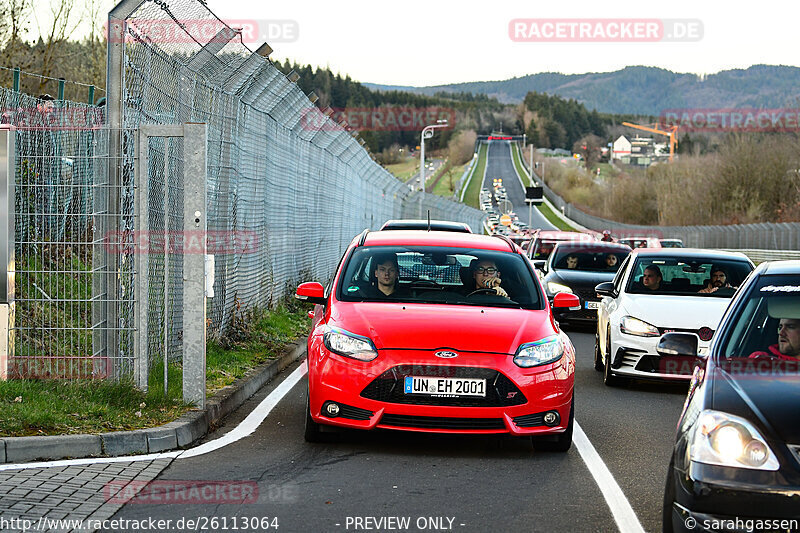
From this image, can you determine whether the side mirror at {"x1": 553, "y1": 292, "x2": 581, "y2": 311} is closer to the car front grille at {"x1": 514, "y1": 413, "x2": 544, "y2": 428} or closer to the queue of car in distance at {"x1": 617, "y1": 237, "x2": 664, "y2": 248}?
the car front grille at {"x1": 514, "y1": 413, "x2": 544, "y2": 428}

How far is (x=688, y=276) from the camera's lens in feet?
42.1

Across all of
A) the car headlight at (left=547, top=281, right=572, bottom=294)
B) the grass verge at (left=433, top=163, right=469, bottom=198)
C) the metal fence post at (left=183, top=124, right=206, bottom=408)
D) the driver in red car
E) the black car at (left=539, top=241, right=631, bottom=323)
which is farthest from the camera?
the grass verge at (left=433, top=163, right=469, bottom=198)

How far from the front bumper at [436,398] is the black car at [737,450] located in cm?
213

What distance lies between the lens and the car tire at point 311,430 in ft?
24.6

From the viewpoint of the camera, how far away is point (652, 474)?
687 cm

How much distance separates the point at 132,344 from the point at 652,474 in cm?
398

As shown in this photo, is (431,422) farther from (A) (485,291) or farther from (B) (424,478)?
(A) (485,291)

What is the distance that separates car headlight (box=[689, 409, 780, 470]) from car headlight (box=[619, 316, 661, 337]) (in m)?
6.77

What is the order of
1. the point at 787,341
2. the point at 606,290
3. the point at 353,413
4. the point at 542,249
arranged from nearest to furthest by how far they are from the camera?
the point at 787,341 → the point at 353,413 → the point at 606,290 → the point at 542,249

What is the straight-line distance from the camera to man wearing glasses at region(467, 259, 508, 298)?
28.2ft

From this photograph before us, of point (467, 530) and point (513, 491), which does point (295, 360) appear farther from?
point (467, 530)

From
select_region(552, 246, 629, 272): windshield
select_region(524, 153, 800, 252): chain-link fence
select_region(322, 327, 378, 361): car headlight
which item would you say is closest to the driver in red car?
select_region(322, 327, 378, 361): car headlight

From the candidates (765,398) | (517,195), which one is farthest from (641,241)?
(517,195)

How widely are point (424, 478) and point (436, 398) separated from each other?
725 millimetres
